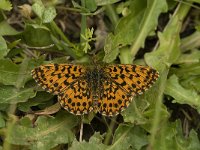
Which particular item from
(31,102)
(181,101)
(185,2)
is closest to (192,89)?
(181,101)

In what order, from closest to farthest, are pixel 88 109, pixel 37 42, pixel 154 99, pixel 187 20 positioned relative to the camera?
1. pixel 88 109
2. pixel 154 99
3. pixel 37 42
4. pixel 187 20

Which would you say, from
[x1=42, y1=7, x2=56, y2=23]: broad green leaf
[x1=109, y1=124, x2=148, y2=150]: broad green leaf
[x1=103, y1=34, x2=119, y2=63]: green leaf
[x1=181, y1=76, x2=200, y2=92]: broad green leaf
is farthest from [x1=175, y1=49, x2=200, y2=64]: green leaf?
[x1=42, y1=7, x2=56, y2=23]: broad green leaf

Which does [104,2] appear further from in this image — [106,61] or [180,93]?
[180,93]

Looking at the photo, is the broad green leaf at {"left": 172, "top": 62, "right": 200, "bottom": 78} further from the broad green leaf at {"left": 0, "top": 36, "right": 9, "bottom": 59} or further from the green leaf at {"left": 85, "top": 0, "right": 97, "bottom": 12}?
the broad green leaf at {"left": 0, "top": 36, "right": 9, "bottom": 59}

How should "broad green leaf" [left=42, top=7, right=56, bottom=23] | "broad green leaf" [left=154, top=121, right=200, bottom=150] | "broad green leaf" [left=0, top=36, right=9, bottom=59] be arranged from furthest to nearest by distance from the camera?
"broad green leaf" [left=42, top=7, right=56, bottom=23] < "broad green leaf" [left=0, top=36, right=9, bottom=59] < "broad green leaf" [left=154, top=121, right=200, bottom=150]

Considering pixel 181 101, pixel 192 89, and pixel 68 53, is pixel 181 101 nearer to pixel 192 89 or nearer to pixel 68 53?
pixel 192 89
